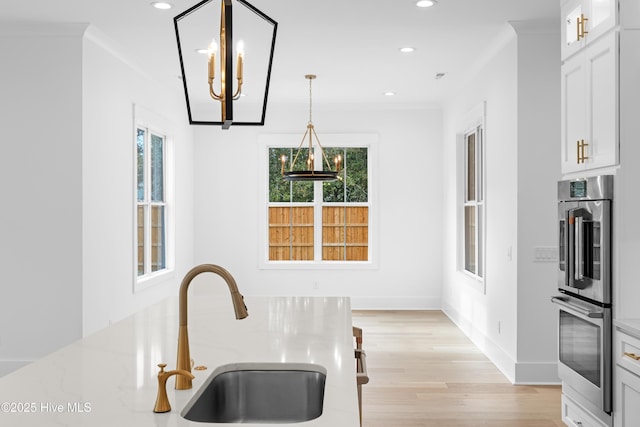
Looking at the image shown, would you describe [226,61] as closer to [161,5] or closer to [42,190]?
[161,5]

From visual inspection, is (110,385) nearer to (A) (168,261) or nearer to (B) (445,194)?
(A) (168,261)

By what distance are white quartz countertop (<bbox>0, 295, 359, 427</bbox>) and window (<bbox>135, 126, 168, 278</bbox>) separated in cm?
358

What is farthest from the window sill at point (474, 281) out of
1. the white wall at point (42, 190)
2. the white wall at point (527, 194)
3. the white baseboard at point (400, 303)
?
the white wall at point (42, 190)

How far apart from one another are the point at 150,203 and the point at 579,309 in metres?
4.86

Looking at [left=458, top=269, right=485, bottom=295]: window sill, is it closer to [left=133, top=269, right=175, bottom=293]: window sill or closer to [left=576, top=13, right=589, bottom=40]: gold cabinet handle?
[left=576, top=13, right=589, bottom=40]: gold cabinet handle

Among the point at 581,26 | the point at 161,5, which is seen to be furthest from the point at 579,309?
the point at 161,5

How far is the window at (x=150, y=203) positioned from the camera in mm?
6449

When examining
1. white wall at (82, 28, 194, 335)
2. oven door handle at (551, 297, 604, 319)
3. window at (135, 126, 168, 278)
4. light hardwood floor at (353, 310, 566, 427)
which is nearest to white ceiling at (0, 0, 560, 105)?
white wall at (82, 28, 194, 335)

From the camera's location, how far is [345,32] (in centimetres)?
489

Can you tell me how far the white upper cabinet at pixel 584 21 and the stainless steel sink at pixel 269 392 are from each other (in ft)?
7.69

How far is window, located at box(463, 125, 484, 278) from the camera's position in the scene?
6277mm

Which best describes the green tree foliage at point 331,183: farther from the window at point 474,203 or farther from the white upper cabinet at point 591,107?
the white upper cabinet at point 591,107

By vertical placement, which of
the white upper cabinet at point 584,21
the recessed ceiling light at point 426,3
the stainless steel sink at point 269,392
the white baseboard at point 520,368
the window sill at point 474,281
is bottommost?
the white baseboard at point 520,368

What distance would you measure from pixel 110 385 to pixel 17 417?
29 cm
